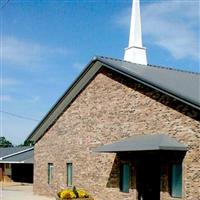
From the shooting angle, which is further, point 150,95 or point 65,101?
point 65,101

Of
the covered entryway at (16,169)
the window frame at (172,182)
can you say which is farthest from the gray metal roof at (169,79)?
the covered entryway at (16,169)

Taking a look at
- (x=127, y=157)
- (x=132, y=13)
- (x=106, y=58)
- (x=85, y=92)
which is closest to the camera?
(x=127, y=157)

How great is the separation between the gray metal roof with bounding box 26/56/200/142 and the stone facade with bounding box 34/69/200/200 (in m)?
0.41

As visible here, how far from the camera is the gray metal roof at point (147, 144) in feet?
52.6

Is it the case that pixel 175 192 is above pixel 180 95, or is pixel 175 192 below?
below

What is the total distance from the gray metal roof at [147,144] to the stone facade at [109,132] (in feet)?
0.94

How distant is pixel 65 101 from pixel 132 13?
7.20 metres

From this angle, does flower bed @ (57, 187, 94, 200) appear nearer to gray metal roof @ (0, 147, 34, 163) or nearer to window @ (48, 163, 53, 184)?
window @ (48, 163, 53, 184)

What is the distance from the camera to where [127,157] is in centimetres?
1984

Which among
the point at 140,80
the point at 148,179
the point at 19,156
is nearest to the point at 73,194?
the point at 148,179

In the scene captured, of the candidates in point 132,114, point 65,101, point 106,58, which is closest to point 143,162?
point 132,114

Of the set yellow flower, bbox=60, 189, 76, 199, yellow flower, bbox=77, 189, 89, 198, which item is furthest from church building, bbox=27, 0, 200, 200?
yellow flower, bbox=60, 189, 76, 199

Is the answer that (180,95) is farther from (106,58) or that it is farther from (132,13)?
(132,13)

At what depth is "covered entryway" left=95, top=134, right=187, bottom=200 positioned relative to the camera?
55.0 feet
